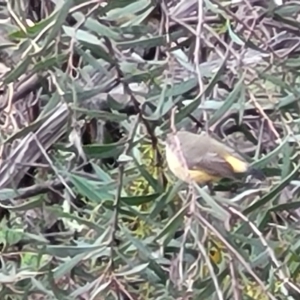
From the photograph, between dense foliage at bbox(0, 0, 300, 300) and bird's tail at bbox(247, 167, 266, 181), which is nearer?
dense foliage at bbox(0, 0, 300, 300)

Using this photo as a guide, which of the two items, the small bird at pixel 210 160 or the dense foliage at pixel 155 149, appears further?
the small bird at pixel 210 160

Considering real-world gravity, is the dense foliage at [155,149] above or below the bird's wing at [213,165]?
above

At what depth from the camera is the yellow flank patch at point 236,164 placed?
89 cm

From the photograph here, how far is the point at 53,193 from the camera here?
1.18 meters

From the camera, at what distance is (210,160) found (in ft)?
3.17

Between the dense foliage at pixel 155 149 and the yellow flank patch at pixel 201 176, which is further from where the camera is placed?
the yellow flank patch at pixel 201 176

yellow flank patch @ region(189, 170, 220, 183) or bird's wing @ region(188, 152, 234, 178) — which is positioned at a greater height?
yellow flank patch @ region(189, 170, 220, 183)

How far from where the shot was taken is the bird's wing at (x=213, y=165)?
36.4 inches

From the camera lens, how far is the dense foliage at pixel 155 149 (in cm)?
73

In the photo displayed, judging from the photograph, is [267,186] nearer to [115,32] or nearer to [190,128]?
[190,128]

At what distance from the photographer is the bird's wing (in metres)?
0.92

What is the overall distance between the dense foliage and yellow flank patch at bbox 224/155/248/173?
0.01 metres

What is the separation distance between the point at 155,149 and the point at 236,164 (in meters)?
Result: 0.11

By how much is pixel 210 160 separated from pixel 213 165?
2 cm
